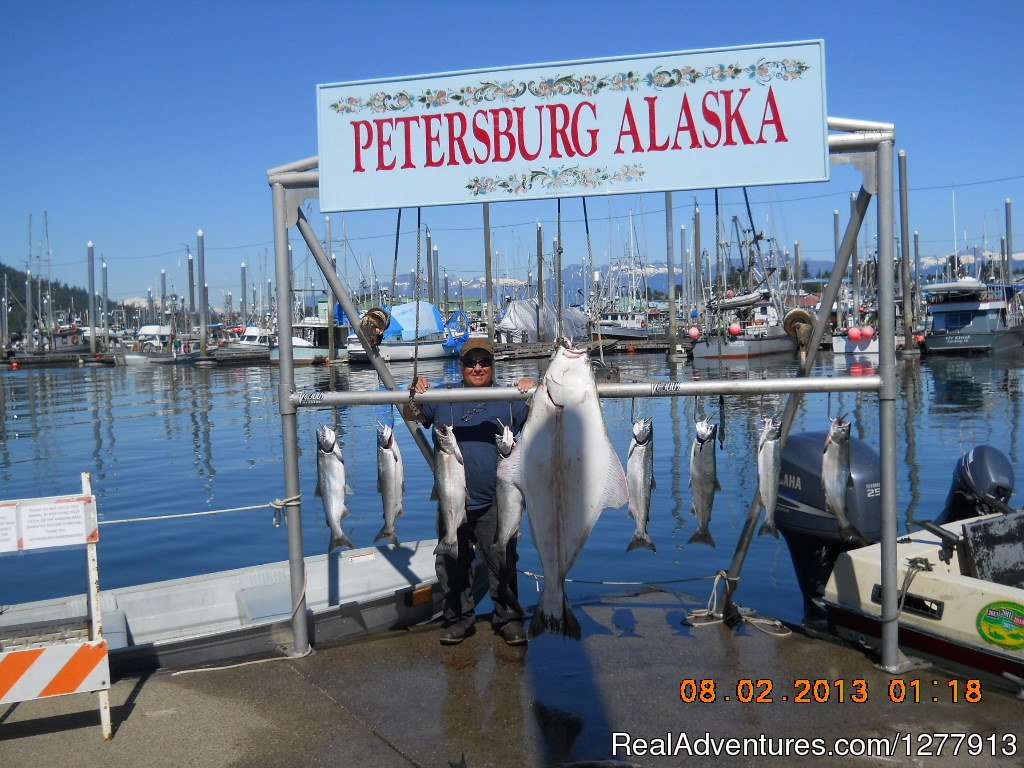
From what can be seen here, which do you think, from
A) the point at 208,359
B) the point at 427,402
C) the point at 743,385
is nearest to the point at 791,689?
the point at 743,385

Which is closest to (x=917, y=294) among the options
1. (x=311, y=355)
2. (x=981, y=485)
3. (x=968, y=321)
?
(x=968, y=321)

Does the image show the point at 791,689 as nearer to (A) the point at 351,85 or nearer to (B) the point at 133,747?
(B) the point at 133,747

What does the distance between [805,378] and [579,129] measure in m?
2.07

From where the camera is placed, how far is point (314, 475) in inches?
714

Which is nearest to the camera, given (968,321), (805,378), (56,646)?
(56,646)

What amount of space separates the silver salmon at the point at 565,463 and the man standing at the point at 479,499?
6.29 ft

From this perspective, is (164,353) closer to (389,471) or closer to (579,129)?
(389,471)

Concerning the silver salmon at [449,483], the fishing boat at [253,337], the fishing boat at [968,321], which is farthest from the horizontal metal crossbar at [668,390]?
the fishing boat at [253,337]

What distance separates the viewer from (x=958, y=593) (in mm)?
5367

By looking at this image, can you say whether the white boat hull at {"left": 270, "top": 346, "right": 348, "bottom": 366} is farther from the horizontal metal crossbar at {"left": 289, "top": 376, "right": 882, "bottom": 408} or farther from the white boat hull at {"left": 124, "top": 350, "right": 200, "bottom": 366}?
the horizontal metal crossbar at {"left": 289, "top": 376, "right": 882, "bottom": 408}

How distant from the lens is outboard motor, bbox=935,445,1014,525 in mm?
7008

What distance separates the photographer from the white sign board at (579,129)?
520 cm

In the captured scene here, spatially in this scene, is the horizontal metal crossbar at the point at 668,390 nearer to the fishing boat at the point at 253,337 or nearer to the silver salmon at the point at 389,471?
the silver salmon at the point at 389,471

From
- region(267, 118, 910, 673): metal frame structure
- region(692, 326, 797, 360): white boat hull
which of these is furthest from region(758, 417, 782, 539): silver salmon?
region(692, 326, 797, 360): white boat hull
